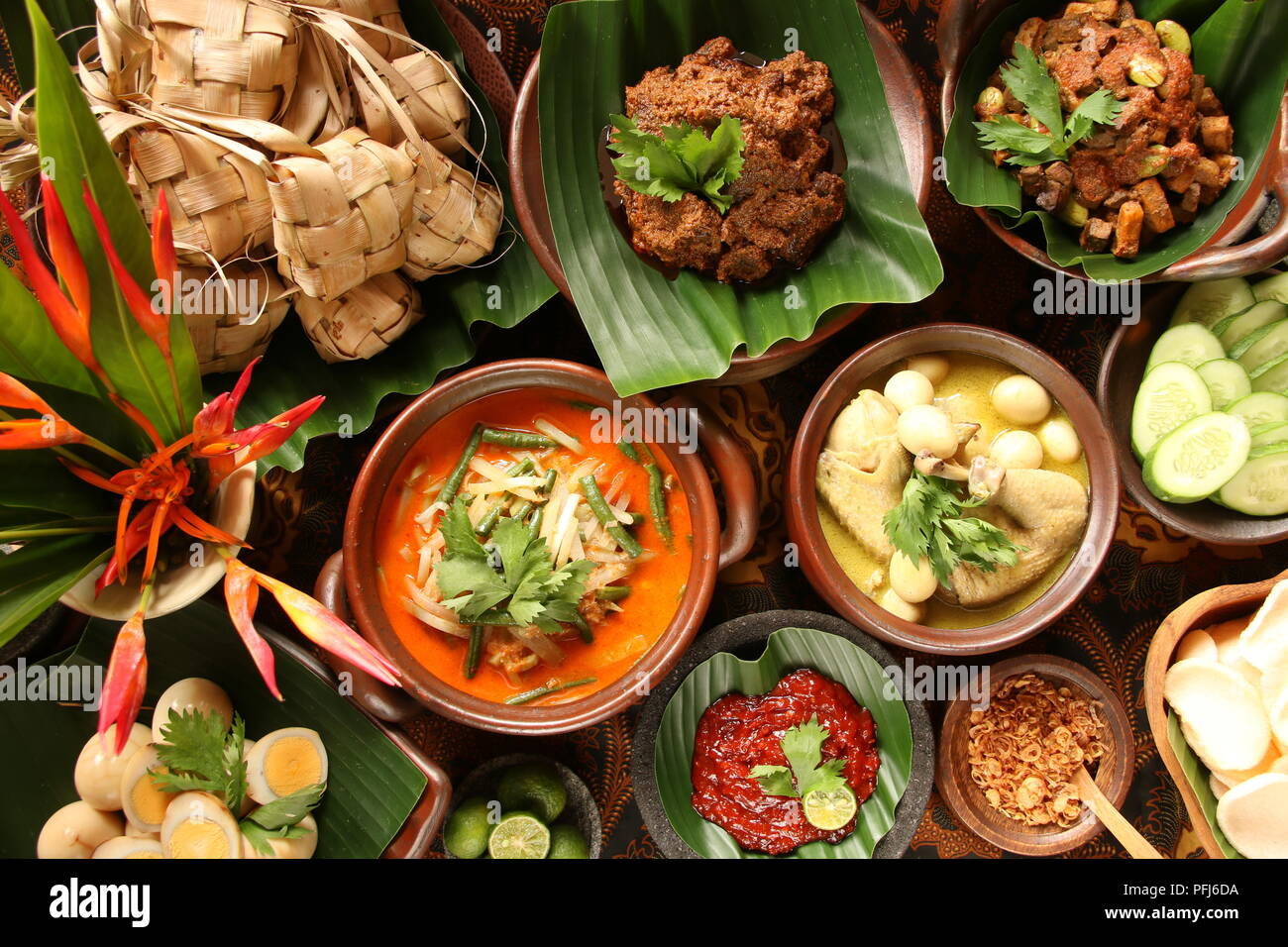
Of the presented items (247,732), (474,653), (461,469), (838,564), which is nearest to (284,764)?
(247,732)

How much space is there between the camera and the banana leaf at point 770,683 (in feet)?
7.39

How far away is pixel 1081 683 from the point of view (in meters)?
2.36

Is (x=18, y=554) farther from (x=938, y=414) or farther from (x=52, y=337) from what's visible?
(x=938, y=414)

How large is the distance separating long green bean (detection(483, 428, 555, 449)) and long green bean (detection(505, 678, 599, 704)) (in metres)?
0.60

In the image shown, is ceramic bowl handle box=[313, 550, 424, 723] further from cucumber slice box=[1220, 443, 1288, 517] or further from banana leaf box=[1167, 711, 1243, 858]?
cucumber slice box=[1220, 443, 1288, 517]

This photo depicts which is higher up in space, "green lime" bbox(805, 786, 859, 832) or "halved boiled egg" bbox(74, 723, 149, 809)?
"green lime" bbox(805, 786, 859, 832)

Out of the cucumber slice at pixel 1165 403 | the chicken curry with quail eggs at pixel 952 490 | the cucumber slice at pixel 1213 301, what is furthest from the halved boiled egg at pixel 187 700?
the cucumber slice at pixel 1213 301

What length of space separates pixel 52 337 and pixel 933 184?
2090mm

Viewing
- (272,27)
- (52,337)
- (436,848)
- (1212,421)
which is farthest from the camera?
(436,848)

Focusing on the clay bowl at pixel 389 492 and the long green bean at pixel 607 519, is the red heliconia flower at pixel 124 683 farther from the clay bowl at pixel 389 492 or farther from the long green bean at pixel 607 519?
the long green bean at pixel 607 519

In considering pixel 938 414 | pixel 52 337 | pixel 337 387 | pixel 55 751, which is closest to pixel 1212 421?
pixel 938 414

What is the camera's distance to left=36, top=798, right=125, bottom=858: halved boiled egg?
83.0 inches

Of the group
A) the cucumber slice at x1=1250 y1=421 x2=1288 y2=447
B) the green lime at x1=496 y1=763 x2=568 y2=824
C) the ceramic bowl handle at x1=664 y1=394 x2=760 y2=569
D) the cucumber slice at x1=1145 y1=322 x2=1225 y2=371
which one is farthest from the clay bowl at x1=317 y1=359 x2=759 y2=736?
the cucumber slice at x1=1250 y1=421 x2=1288 y2=447

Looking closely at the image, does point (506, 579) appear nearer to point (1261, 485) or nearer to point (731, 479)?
point (731, 479)
